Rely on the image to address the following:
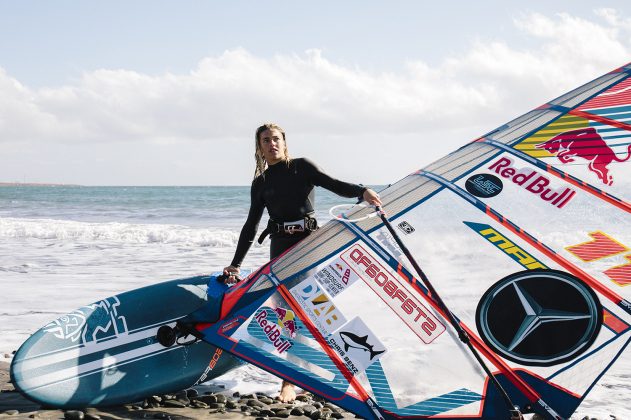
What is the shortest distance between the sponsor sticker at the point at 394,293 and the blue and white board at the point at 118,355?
996 mm

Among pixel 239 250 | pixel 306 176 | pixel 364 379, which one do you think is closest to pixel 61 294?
pixel 239 250

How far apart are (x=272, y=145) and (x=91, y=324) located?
186 centimetres

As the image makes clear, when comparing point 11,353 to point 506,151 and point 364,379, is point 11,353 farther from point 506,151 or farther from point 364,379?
point 506,151

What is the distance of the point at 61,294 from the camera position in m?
7.66

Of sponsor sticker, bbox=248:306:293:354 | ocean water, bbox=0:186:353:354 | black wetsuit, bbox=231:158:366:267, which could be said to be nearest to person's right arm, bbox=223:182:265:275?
black wetsuit, bbox=231:158:366:267

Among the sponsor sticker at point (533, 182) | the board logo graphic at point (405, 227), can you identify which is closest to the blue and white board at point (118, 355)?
the board logo graphic at point (405, 227)

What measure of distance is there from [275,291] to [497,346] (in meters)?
1.33

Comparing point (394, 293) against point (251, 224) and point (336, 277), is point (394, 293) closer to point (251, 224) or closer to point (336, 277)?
point (336, 277)

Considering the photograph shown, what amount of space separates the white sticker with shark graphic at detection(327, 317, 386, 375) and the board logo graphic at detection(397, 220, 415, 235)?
1.87ft

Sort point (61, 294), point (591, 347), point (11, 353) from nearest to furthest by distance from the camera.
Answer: point (591, 347) < point (11, 353) < point (61, 294)

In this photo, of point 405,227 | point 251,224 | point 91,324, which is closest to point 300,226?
point 251,224

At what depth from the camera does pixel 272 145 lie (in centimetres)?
407

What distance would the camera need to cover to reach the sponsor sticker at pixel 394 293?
3.34m

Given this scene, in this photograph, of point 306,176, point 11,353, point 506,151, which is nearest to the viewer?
point 506,151
